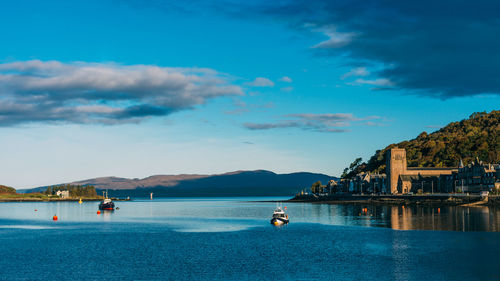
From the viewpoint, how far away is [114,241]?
80875 mm

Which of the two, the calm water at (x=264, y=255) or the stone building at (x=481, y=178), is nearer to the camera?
the calm water at (x=264, y=255)

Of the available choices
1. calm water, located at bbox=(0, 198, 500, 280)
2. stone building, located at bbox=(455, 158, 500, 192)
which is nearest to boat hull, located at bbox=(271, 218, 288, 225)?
calm water, located at bbox=(0, 198, 500, 280)

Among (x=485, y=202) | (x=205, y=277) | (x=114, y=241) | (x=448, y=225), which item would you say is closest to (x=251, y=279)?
(x=205, y=277)

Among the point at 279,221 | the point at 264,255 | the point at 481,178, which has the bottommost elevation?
the point at 264,255

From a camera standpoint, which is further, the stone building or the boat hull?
the stone building

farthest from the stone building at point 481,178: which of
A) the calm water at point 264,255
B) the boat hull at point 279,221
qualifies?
the boat hull at point 279,221

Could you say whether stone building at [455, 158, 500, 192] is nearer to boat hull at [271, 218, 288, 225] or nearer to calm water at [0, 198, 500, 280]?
calm water at [0, 198, 500, 280]

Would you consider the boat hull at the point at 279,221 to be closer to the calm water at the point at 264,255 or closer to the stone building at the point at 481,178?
the calm water at the point at 264,255

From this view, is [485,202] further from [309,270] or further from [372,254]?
[309,270]

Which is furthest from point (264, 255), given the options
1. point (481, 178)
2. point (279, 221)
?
point (481, 178)

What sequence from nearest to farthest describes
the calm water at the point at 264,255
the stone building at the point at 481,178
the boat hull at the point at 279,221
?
1. the calm water at the point at 264,255
2. the boat hull at the point at 279,221
3. the stone building at the point at 481,178

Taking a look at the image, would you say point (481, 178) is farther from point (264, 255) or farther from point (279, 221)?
point (264, 255)

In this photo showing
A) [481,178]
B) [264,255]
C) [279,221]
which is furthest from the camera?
[481,178]

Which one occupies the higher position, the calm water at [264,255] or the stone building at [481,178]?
the stone building at [481,178]
